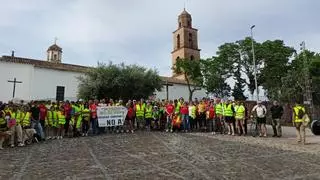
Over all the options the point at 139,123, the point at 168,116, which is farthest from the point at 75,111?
the point at 168,116

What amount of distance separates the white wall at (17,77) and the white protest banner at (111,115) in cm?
2775

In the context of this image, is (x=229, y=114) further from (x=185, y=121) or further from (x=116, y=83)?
(x=116, y=83)

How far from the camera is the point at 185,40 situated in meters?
59.2

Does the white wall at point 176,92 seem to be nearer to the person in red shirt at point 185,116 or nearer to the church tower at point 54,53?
the church tower at point 54,53

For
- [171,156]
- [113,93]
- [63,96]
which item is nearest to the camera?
[171,156]

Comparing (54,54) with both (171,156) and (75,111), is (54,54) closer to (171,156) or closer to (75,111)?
(75,111)

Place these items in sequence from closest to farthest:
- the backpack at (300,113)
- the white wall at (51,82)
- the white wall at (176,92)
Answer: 1. the backpack at (300,113)
2. the white wall at (51,82)
3. the white wall at (176,92)

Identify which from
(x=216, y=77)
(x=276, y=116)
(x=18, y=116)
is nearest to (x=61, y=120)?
(x=18, y=116)

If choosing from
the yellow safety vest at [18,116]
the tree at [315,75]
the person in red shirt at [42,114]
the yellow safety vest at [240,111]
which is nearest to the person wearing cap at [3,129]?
the yellow safety vest at [18,116]

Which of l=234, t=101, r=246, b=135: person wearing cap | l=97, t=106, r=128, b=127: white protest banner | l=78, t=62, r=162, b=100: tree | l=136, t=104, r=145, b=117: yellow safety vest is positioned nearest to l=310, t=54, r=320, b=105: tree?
l=78, t=62, r=162, b=100: tree

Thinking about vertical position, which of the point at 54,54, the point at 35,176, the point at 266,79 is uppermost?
the point at 54,54

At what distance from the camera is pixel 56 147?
12688 mm

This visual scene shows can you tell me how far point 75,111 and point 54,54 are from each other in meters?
49.9

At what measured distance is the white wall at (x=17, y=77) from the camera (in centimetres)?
4081
